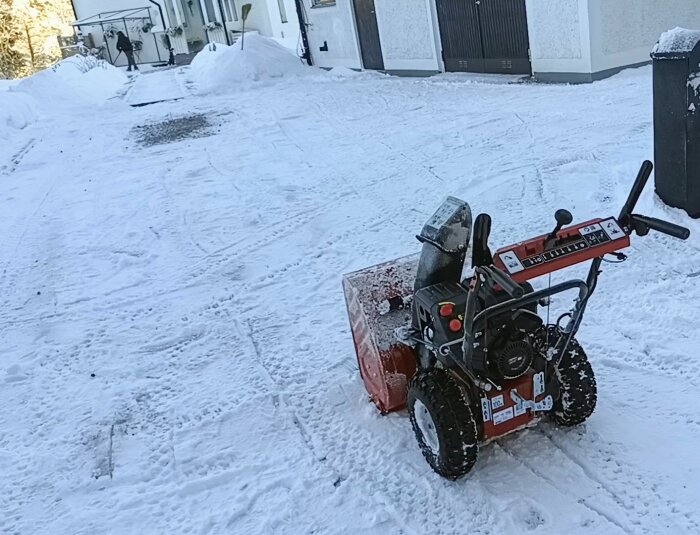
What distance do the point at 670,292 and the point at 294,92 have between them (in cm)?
1198

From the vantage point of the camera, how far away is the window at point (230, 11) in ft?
110

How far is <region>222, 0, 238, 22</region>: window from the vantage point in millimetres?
33381

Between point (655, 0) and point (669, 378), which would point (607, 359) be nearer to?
point (669, 378)

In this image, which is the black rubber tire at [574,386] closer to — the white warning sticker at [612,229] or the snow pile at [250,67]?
the white warning sticker at [612,229]

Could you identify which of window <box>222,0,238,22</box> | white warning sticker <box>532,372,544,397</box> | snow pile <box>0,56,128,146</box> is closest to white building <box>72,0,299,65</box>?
window <box>222,0,238,22</box>

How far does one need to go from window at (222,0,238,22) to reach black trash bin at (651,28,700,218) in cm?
3214

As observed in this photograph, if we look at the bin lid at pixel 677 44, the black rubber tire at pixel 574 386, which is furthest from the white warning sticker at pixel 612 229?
the bin lid at pixel 677 44

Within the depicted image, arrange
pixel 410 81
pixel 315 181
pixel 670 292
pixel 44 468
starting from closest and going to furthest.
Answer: pixel 44 468 < pixel 670 292 < pixel 315 181 < pixel 410 81

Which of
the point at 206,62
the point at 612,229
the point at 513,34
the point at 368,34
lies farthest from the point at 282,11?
the point at 612,229

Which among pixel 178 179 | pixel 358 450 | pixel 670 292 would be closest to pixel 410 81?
pixel 178 179

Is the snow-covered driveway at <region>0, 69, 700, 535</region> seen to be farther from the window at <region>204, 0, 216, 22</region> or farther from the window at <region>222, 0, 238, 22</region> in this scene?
the window at <region>204, 0, 216, 22</region>

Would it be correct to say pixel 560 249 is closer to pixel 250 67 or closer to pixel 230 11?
pixel 250 67

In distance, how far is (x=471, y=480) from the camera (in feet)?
8.86

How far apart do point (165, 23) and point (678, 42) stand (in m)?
39.6
